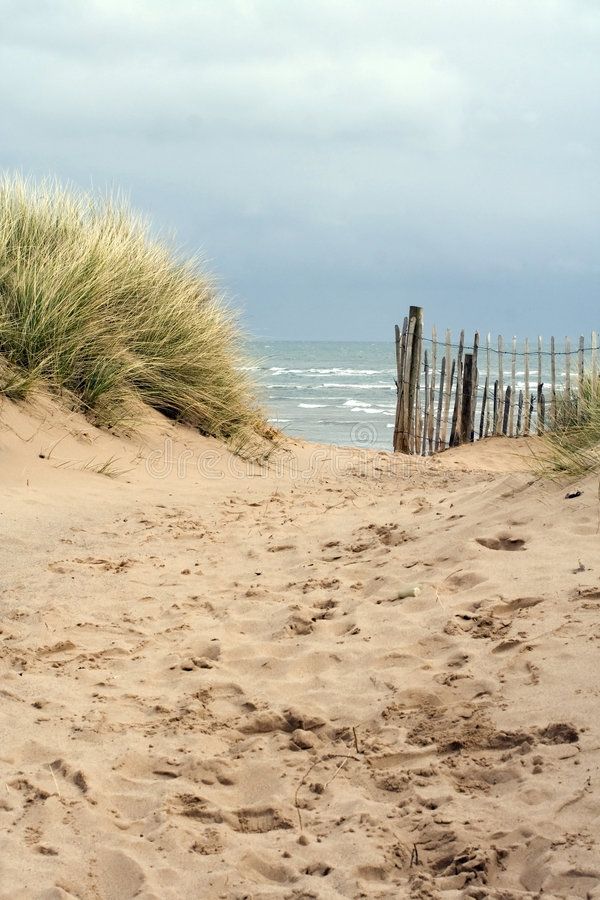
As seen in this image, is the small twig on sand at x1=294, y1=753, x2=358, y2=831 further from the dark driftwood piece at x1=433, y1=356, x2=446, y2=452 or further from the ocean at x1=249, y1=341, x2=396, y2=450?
the dark driftwood piece at x1=433, y1=356, x2=446, y2=452

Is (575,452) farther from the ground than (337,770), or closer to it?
farther from the ground

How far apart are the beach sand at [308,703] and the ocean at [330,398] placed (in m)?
3.38

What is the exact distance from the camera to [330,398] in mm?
27109

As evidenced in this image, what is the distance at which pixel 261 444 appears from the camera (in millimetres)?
8281

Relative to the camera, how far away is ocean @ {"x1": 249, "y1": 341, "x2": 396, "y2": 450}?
52.0 feet

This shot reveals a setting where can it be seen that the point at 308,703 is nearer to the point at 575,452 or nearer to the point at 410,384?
the point at 575,452

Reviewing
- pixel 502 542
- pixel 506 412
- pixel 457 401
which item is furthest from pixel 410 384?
pixel 502 542

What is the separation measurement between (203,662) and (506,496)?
6.83 ft

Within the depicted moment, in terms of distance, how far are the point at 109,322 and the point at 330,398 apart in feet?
64.4

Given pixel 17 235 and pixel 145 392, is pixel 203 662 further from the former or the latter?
pixel 17 235

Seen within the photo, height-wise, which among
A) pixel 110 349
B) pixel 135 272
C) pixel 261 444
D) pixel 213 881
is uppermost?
pixel 135 272

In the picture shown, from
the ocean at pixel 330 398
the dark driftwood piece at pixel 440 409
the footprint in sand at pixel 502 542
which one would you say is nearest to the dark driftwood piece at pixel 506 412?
the dark driftwood piece at pixel 440 409

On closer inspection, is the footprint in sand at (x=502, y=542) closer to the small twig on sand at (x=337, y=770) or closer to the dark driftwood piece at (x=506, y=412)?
the small twig on sand at (x=337, y=770)

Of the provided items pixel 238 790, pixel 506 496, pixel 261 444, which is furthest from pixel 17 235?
pixel 238 790
